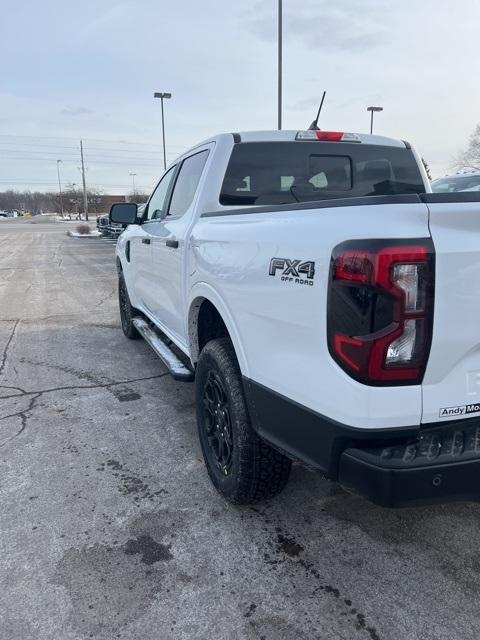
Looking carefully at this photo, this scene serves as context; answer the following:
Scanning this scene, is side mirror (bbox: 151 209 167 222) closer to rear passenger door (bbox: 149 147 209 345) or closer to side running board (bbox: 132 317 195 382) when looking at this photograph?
rear passenger door (bbox: 149 147 209 345)

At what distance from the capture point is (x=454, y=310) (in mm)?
1798

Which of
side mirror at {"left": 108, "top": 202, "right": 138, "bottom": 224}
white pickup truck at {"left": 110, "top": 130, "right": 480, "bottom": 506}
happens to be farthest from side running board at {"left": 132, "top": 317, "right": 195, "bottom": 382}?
side mirror at {"left": 108, "top": 202, "right": 138, "bottom": 224}

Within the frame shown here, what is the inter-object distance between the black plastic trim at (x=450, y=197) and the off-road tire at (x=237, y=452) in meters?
1.32

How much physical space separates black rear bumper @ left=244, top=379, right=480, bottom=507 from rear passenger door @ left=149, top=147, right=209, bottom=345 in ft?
6.31

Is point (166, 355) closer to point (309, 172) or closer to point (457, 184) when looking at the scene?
point (309, 172)

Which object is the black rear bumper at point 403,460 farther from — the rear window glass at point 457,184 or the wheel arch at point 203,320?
the rear window glass at point 457,184

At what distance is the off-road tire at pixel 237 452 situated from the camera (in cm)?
264

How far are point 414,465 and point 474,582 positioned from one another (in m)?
0.96

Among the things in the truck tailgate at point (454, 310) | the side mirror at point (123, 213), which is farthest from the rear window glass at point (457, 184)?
the truck tailgate at point (454, 310)

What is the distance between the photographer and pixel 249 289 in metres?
2.43

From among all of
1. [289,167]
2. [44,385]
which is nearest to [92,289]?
[44,385]

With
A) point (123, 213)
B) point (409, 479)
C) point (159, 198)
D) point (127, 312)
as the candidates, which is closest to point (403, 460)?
point (409, 479)

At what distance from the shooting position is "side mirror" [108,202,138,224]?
18.1ft

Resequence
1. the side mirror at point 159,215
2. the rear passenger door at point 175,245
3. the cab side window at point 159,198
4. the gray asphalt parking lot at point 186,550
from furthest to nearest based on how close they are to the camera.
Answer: the cab side window at point 159,198
the side mirror at point 159,215
the rear passenger door at point 175,245
the gray asphalt parking lot at point 186,550
